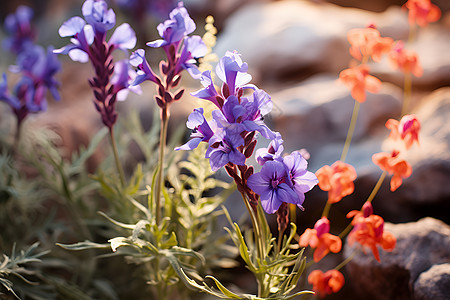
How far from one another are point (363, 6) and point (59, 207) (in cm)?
151

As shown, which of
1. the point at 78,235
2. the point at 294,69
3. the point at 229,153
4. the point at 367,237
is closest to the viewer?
the point at 229,153

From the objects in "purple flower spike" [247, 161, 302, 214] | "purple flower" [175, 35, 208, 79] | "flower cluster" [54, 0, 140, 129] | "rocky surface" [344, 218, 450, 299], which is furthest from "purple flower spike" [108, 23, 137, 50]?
"rocky surface" [344, 218, 450, 299]

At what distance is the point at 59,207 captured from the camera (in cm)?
114

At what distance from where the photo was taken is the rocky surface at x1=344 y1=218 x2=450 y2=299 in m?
0.72

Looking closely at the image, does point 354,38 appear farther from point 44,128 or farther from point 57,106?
point 57,106

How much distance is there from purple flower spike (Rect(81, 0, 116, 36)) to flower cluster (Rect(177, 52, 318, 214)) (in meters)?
0.22

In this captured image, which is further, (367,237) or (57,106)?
(57,106)

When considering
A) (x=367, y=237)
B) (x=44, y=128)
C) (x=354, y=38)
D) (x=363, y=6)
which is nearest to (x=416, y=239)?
(x=367, y=237)

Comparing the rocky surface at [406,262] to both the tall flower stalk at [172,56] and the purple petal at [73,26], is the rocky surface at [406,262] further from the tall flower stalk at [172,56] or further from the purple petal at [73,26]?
the purple petal at [73,26]

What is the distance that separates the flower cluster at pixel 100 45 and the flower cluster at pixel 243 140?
0.71 feet

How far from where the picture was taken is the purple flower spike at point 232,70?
50 centimetres

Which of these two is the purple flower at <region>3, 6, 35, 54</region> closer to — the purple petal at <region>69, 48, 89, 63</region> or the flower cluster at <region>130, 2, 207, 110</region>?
the purple petal at <region>69, 48, 89, 63</region>

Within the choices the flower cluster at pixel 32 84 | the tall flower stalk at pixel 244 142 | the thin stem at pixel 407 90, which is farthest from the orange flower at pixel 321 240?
the thin stem at pixel 407 90

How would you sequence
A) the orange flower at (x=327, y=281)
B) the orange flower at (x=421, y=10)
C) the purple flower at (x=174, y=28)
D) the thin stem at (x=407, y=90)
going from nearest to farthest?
the purple flower at (x=174, y=28)
the orange flower at (x=327, y=281)
the orange flower at (x=421, y=10)
the thin stem at (x=407, y=90)
